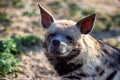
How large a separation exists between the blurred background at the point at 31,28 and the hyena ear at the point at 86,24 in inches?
57.9

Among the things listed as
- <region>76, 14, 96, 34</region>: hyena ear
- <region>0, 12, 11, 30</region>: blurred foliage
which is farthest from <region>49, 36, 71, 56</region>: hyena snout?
<region>0, 12, 11, 30</region>: blurred foliage

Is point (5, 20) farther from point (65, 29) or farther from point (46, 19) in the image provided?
point (65, 29)

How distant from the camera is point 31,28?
10.5 m

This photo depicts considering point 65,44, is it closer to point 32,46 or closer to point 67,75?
point 67,75

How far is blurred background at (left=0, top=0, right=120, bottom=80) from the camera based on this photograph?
8.46m

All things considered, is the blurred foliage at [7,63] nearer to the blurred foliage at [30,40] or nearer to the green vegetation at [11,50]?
the green vegetation at [11,50]

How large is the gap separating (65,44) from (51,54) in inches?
10.5

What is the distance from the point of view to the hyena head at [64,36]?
6.95 metres

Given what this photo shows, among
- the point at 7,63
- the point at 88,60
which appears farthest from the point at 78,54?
the point at 7,63

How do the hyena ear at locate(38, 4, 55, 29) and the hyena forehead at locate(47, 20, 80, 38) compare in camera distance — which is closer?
the hyena forehead at locate(47, 20, 80, 38)

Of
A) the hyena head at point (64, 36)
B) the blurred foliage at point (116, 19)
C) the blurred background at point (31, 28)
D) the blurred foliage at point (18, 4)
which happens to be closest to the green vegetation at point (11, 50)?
the blurred background at point (31, 28)

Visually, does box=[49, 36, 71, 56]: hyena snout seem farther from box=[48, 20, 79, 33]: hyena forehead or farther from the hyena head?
box=[48, 20, 79, 33]: hyena forehead

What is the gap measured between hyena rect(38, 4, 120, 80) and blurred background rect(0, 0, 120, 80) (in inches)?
48.4

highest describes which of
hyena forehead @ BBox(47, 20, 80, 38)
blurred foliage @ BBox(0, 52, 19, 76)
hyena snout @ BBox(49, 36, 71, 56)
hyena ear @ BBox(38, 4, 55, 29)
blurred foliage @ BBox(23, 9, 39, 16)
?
hyena ear @ BBox(38, 4, 55, 29)
